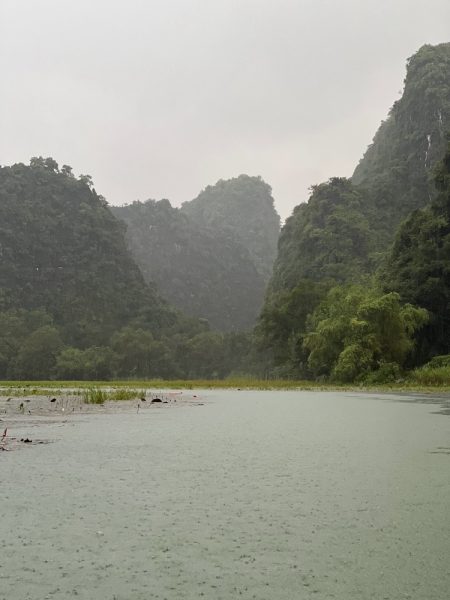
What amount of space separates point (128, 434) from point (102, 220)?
99385 millimetres

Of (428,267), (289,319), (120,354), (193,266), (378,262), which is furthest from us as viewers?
(193,266)

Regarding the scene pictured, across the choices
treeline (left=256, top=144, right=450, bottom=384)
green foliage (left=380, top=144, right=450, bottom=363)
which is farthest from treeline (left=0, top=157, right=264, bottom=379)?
green foliage (left=380, top=144, right=450, bottom=363)

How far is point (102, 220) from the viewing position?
104 m

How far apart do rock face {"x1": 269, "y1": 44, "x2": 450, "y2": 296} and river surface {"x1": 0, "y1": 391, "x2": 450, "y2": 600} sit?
58913mm

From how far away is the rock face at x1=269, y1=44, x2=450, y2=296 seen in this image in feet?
235

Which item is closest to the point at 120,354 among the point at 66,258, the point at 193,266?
the point at 66,258

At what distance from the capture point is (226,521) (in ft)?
11.0

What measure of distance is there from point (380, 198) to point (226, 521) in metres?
80.8

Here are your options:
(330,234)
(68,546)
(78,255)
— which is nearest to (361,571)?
(68,546)

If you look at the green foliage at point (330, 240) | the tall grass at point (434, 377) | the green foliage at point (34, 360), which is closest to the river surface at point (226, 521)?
the tall grass at point (434, 377)

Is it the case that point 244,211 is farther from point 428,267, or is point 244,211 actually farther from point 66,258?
point 428,267

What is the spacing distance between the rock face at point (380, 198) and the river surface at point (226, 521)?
2319 inches

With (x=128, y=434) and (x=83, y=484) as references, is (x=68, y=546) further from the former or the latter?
(x=128, y=434)

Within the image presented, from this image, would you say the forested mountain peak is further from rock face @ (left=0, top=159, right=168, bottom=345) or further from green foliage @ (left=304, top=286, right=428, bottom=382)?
green foliage @ (left=304, top=286, right=428, bottom=382)
